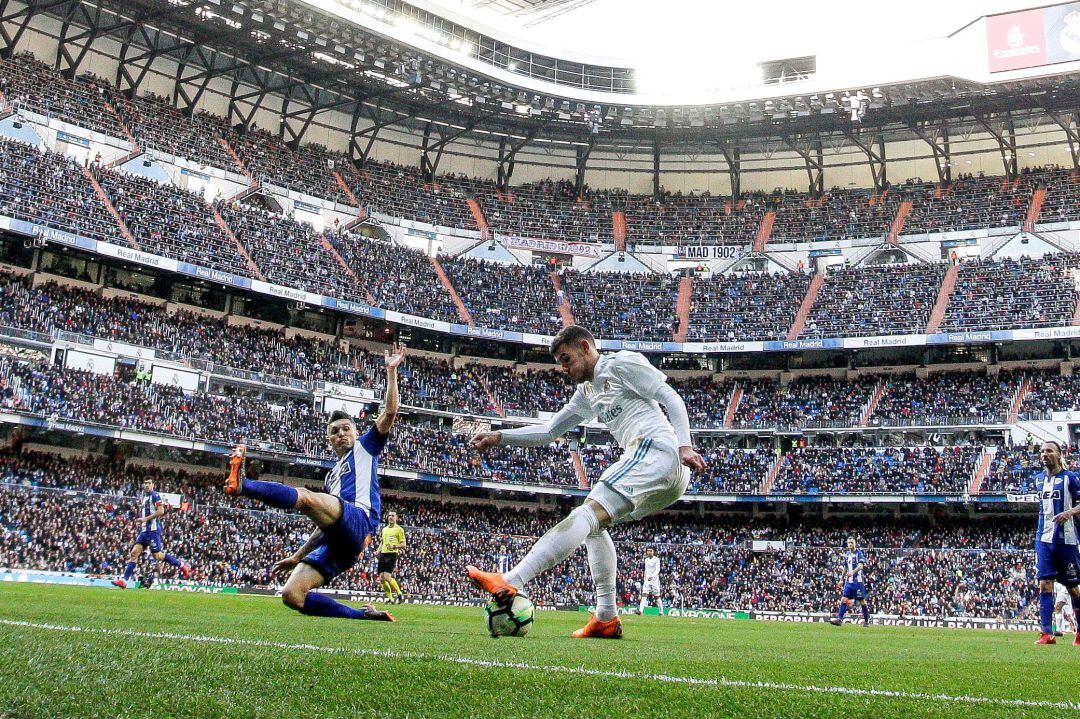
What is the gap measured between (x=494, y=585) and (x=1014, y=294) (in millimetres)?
48599

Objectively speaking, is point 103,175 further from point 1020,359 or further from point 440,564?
point 1020,359

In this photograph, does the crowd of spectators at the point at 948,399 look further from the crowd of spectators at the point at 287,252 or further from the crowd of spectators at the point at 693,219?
the crowd of spectators at the point at 287,252

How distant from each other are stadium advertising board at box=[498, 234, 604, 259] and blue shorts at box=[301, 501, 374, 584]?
1962 inches

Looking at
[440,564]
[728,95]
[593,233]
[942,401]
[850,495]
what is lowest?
[440,564]

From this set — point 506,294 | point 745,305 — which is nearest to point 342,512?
point 506,294

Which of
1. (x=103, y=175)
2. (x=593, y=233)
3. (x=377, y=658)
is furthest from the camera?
(x=593, y=233)

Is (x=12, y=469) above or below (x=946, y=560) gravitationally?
above

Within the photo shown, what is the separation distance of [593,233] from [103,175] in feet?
96.4

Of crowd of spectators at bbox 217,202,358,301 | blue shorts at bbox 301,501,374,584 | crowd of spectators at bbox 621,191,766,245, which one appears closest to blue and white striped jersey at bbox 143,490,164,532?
blue shorts at bbox 301,501,374,584

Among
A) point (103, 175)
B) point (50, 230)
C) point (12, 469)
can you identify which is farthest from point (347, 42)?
point (12, 469)

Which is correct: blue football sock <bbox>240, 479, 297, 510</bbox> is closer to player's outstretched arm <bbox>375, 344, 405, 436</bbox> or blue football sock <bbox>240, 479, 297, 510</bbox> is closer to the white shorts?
player's outstretched arm <bbox>375, 344, 405, 436</bbox>

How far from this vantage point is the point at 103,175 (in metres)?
42.4

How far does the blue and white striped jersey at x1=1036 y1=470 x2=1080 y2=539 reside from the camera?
11.6m

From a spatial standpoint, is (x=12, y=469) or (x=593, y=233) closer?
(x=12, y=469)
